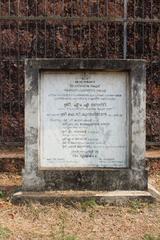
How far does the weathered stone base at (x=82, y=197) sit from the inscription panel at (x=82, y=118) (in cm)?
35

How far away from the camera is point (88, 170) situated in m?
6.62

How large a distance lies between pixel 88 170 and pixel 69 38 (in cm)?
262

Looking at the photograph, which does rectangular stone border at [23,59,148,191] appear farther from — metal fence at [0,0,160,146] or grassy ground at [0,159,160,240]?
metal fence at [0,0,160,146]

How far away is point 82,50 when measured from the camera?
863 centimetres

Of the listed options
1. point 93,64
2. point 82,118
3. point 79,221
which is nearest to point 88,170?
point 82,118

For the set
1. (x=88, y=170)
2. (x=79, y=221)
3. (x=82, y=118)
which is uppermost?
(x=82, y=118)

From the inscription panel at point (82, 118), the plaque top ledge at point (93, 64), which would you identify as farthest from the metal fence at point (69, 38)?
the plaque top ledge at point (93, 64)

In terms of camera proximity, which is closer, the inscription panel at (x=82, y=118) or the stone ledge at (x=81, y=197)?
the stone ledge at (x=81, y=197)

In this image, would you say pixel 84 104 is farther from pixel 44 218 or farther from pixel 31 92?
pixel 44 218

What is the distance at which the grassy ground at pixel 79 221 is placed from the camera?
5.46 meters

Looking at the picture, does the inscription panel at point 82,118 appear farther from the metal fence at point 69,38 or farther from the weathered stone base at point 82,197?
the metal fence at point 69,38

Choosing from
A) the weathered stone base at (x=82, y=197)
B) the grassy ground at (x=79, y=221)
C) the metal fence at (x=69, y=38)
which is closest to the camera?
the grassy ground at (x=79, y=221)

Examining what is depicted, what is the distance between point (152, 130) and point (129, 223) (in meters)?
3.02

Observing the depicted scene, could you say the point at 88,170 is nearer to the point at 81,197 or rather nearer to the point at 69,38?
the point at 81,197
